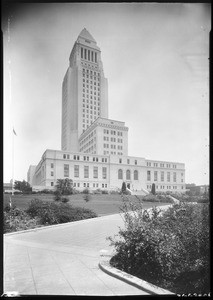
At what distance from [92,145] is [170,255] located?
25.2 feet

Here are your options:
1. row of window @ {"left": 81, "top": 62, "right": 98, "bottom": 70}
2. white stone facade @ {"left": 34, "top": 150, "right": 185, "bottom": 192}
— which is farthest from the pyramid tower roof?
white stone facade @ {"left": 34, "top": 150, "right": 185, "bottom": 192}

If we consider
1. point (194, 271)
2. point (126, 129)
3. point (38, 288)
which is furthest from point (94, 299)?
point (126, 129)

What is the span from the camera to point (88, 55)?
775cm

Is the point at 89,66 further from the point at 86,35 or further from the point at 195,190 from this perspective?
the point at 195,190

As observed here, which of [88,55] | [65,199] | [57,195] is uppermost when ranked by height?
[88,55]

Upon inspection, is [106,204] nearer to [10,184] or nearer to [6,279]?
[10,184]

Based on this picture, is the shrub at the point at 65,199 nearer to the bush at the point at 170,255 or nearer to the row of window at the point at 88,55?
the bush at the point at 170,255

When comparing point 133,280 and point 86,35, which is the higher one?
point 86,35

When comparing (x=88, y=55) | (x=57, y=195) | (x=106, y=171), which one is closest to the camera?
(x=88, y=55)

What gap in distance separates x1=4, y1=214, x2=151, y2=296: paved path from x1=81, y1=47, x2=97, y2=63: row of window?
18.4 feet

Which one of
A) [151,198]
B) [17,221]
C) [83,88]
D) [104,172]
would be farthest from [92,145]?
[17,221]

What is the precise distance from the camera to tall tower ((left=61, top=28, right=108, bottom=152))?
23.4 feet

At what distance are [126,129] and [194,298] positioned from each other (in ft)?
15.9

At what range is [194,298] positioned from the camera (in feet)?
13.8
